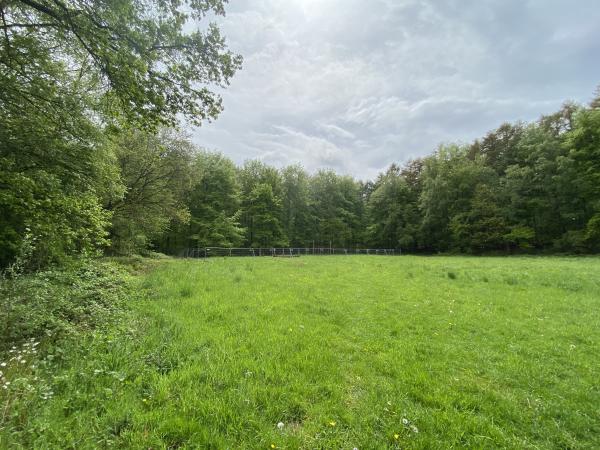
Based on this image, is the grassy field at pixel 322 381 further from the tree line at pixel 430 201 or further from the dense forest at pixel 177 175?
the tree line at pixel 430 201

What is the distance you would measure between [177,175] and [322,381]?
17.5 meters

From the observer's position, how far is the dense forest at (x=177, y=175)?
504 cm

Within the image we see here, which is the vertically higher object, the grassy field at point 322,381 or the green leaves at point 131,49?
the green leaves at point 131,49

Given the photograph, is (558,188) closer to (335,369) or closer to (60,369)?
(335,369)

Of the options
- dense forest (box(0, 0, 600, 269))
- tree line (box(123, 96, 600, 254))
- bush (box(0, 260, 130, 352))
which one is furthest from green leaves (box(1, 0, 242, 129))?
tree line (box(123, 96, 600, 254))

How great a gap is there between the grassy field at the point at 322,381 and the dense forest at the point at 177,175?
127 inches

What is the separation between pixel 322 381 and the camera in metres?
3.73

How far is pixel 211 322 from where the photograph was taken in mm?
5863

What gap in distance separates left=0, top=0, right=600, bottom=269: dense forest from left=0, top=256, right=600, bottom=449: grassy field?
3.24 meters

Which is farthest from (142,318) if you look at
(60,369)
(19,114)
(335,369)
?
(19,114)

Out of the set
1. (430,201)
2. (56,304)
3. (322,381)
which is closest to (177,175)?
(56,304)

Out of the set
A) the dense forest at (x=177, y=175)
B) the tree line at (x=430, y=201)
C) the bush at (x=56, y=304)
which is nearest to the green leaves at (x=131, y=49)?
the dense forest at (x=177, y=175)

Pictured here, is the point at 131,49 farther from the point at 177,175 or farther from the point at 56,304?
the point at 177,175

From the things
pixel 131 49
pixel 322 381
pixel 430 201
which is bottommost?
pixel 322 381
